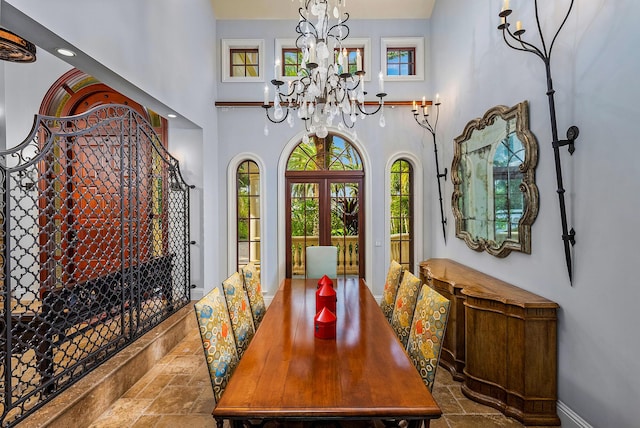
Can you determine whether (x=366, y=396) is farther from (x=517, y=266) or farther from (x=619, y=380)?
(x=517, y=266)

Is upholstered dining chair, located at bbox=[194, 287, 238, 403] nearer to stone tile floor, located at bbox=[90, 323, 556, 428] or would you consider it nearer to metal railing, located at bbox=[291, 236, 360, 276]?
stone tile floor, located at bbox=[90, 323, 556, 428]

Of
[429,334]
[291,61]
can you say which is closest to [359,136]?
[291,61]

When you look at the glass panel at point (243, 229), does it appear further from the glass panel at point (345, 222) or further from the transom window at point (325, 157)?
the glass panel at point (345, 222)

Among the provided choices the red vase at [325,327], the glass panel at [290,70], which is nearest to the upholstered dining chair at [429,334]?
the red vase at [325,327]

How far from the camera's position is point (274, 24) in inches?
198

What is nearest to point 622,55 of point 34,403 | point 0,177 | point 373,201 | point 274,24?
point 373,201

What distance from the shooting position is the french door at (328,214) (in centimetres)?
511

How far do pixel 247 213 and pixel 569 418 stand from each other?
14.4ft

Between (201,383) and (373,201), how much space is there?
3364 millimetres

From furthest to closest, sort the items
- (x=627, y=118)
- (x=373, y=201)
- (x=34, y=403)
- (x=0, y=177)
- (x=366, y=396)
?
(x=373, y=201), (x=34, y=403), (x=0, y=177), (x=627, y=118), (x=366, y=396)

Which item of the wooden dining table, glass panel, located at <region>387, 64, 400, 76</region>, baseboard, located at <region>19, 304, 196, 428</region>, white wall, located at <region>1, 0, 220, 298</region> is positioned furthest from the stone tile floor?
glass panel, located at <region>387, 64, 400, 76</region>

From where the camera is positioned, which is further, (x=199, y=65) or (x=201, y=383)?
(x=199, y=65)

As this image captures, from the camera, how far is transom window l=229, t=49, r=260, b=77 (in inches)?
203

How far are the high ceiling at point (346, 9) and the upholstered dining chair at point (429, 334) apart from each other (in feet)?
15.4
